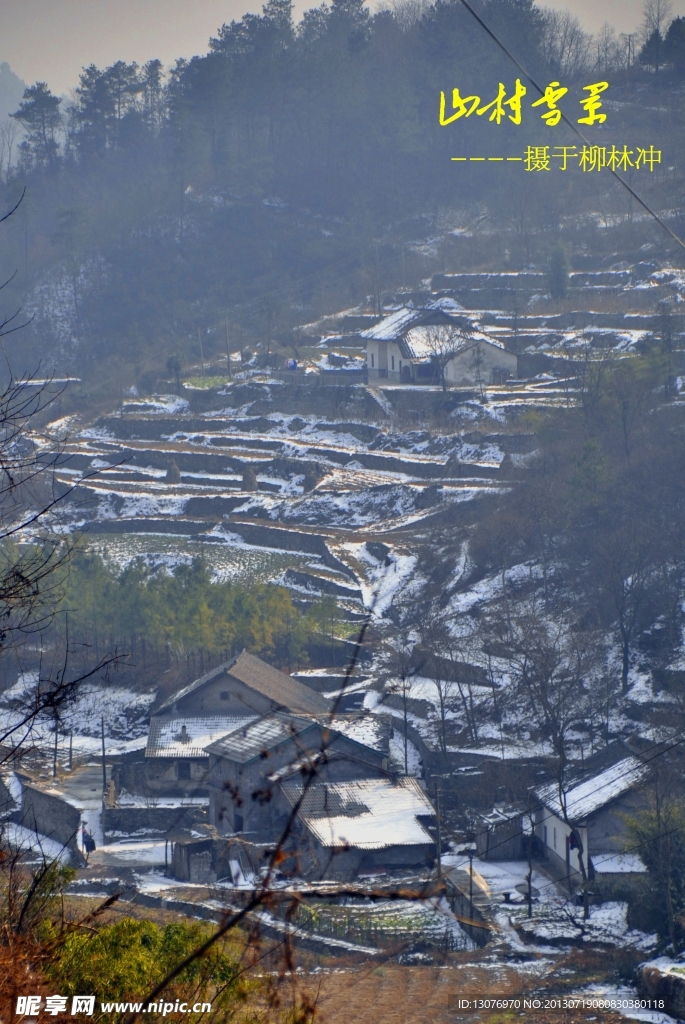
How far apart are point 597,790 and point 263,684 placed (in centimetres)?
605

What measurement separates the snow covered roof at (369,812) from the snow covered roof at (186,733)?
247 centimetres

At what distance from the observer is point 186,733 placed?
1872 centimetres

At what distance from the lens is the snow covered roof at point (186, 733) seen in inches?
717

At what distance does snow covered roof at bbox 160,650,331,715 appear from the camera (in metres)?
18.6

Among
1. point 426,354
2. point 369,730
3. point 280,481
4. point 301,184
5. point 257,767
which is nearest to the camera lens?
point 257,767

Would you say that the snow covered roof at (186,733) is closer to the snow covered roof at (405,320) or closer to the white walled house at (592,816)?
the white walled house at (592,816)

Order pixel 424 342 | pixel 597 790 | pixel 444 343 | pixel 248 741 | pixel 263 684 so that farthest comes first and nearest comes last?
pixel 424 342, pixel 444 343, pixel 263 684, pixel 248 741, pixel 597 790

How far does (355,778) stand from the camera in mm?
16594

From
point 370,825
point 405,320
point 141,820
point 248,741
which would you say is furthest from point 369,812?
point 405,320

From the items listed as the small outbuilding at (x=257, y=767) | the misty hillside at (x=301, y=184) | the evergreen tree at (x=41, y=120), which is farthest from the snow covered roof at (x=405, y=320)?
the evergreen tree at (x=41, y=120)

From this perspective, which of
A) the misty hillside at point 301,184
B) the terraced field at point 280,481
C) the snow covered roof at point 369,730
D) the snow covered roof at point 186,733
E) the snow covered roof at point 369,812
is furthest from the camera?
the misty hillside at point 301,184

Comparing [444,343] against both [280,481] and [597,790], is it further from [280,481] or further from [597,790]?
[597,790]

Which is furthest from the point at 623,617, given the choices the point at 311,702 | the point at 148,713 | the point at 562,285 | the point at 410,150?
the point at 410,150

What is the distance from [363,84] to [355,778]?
134ft
